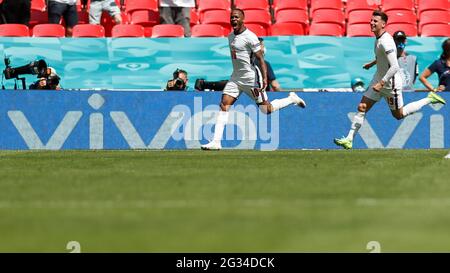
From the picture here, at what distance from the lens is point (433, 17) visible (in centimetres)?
2517

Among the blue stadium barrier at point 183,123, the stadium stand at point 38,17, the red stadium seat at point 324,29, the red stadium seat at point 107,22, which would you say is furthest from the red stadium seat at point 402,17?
the stadium stand at point 38,17

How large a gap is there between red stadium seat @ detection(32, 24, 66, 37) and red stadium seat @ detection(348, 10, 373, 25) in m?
6.69

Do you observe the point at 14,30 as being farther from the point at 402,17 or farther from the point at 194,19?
the point at 402,17

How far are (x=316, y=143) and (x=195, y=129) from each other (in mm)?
2441

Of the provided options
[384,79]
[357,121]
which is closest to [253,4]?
[357,121]

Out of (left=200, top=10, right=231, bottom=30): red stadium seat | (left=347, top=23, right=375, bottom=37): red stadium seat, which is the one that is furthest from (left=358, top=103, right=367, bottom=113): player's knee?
(left=200, top=10, right=231, bottom=30): red stadium seat

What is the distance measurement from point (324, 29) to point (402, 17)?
206cm

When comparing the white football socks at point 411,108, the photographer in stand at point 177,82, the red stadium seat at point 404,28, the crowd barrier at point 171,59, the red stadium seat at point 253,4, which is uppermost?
the red stadium seat at point 253,4

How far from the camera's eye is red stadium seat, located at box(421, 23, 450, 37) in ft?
81.2

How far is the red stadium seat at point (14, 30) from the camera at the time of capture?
2345 centimetres

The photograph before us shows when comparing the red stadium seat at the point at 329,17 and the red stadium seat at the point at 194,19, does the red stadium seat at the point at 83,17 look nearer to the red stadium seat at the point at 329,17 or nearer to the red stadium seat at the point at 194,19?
the red stadium seat at the point at 194,19

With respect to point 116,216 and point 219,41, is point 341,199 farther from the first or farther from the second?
point 219,41

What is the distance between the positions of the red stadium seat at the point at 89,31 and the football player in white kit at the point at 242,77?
580 centimetres

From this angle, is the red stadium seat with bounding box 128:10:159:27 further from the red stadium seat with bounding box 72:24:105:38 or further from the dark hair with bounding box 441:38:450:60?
the dark hair with bounding box 441:38:450:60
